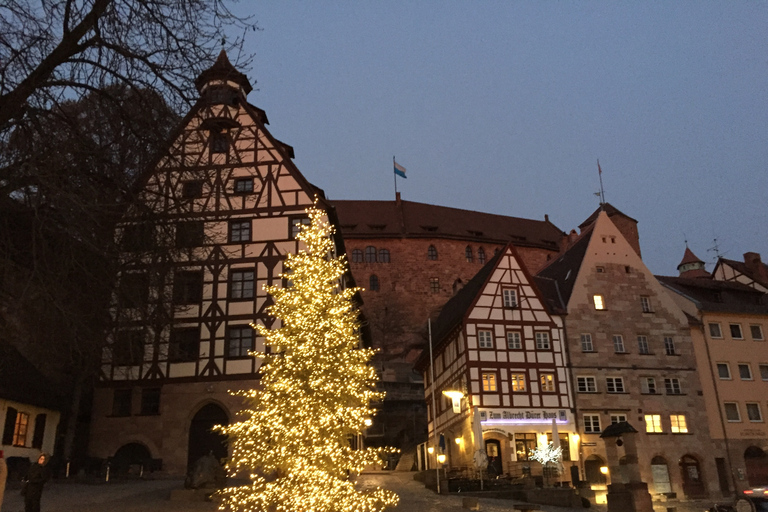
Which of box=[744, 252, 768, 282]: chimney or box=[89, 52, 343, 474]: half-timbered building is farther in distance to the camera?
box=[744, 252, 768, 282]: chimney

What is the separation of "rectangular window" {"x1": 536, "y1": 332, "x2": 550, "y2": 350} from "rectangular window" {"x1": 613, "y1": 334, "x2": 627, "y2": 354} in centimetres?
370

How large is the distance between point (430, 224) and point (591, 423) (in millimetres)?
39873

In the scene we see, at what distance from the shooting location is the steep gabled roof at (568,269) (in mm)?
36000

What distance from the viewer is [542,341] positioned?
3347 centimetres

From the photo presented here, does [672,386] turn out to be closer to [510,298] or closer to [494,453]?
[510,298]

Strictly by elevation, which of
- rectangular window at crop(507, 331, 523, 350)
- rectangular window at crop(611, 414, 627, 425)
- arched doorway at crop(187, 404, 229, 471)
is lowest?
arched doorway at crop(187, 404, 229, 471)

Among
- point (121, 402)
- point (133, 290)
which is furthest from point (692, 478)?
point (133, 290)

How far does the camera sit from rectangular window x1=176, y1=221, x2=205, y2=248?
9.25 meters

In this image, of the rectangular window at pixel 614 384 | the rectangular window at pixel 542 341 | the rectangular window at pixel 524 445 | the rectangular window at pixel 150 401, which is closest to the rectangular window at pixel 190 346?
the rectangular window at pixel 150 401

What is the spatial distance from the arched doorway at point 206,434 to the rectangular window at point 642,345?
1977cm

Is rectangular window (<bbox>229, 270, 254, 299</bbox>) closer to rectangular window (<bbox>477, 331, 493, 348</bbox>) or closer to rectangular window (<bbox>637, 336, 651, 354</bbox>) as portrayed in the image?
rectangular window (<bbox>477, 331, 493, 348</bbox>)

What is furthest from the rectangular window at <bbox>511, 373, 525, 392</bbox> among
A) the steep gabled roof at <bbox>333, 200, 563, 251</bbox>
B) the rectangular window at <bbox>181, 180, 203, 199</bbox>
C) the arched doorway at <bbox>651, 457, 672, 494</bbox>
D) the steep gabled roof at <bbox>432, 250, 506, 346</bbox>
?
the steep gabled roof at <bbox>333, 200, 563, 251</bbox>

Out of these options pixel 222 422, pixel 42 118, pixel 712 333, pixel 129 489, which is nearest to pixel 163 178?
pixel 42 118

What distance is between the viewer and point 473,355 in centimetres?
3216
